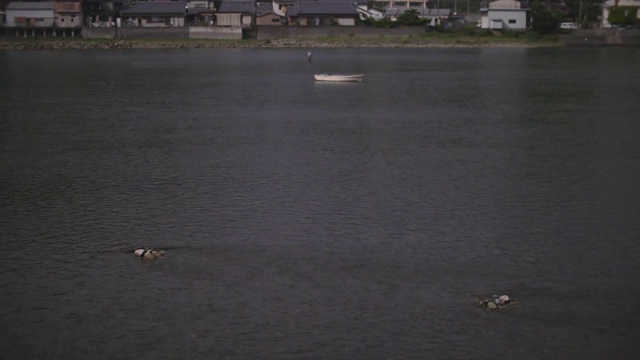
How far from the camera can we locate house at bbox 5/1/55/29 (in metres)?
62.4

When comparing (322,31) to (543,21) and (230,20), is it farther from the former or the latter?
(543,21)

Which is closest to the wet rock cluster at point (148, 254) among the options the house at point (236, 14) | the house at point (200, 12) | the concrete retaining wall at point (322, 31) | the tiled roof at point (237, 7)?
the concrete retaining wall at point (322, 31)

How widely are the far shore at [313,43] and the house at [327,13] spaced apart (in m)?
2.59

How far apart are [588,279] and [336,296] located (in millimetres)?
2556

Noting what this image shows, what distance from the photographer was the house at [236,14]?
64500 mm

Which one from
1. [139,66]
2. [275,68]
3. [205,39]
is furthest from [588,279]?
[205,39]

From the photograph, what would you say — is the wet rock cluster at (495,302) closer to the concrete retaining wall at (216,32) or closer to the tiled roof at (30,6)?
the concrete retaining wall at (216,32)

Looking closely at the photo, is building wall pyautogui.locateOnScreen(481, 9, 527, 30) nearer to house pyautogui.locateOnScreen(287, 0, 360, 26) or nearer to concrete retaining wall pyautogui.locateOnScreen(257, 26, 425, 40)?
concrete retaining wall pyautogui.locateOnScreen(257, 26, 425, 40)

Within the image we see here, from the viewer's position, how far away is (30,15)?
62.6 meters

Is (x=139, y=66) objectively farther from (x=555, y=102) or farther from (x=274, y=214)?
(x=274, y=214)

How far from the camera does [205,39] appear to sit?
64250mm

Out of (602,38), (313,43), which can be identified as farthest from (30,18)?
(602,38)

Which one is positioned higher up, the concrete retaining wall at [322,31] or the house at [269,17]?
the house at [269,17]

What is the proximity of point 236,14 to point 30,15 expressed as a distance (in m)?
16.4
